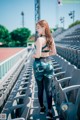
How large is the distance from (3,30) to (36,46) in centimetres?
4326

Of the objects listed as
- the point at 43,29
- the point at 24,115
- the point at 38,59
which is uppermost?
the point at 43,29

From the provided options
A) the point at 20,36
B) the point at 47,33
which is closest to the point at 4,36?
the point at 20,36

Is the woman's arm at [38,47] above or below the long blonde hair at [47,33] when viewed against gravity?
below

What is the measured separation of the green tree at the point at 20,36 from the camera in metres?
42.7

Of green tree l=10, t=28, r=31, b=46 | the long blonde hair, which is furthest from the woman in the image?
green tree l=10, t=28, r=31, b=46

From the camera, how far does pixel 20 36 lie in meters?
43.2

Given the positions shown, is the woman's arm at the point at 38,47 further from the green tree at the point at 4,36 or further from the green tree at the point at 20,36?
the green tree at the point at 4,36

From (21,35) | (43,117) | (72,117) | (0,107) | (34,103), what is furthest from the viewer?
(21,35)

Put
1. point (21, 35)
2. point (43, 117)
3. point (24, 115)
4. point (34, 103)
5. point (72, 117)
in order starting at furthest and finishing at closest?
point (21, 35), point (34, 103), point (43, 117), point (24, 115), point (72, 117)

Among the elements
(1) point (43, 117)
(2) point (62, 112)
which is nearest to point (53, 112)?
(1) point (43, 117)

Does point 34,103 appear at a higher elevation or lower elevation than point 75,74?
lower

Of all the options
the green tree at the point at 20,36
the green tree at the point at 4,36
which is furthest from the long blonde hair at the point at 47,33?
the green tree at the point at 4,36

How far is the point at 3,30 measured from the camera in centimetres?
4506

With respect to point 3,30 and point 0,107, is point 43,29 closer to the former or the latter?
A: point 0,107
